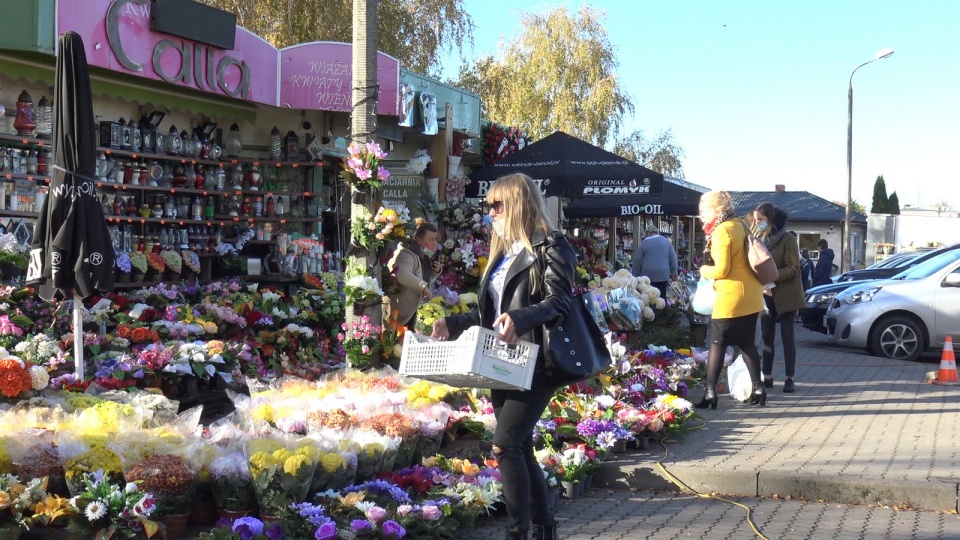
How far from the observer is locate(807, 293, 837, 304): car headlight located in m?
16.6

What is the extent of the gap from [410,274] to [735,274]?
299 centimetres

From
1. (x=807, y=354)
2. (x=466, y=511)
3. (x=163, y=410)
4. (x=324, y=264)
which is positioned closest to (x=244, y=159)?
(x=324, y=264)

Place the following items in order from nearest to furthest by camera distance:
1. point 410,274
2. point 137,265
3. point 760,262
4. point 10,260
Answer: point 760,262 → point 10,260 → point 410,274 → point 137,265

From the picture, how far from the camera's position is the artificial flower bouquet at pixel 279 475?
4910 mm

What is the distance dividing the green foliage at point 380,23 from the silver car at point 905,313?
12.6m

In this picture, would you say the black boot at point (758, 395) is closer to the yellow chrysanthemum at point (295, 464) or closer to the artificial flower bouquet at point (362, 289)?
the artificial flower bouquet at point (362, 289)

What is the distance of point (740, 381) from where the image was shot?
352 inches

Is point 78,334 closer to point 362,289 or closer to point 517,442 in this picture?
point 362,289

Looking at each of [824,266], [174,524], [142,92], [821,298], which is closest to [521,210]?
[174,524]

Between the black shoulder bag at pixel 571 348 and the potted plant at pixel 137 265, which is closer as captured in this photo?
the black shoulder bag at pixel 571 348

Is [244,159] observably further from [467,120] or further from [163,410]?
[163,410]

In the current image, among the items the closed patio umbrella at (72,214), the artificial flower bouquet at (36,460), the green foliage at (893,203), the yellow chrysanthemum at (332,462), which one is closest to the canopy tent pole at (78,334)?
the closed patio umbrella at (72,214)

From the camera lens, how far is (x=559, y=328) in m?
4.44

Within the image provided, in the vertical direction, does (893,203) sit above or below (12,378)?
above
